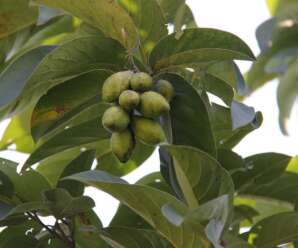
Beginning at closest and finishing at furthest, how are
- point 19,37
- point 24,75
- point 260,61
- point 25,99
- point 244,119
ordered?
point 244,119, point 24,75, point 25,99, point 19,37, point 260,61

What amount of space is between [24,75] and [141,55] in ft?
0.70

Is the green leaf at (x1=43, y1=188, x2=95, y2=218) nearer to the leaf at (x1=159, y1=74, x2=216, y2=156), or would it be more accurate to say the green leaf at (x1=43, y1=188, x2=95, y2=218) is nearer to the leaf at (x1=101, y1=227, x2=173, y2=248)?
the leaf at (x1=101, y1=227, x2=173, y2=248)

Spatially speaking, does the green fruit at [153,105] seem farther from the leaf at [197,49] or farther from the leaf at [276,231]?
the leaf at [276,231]

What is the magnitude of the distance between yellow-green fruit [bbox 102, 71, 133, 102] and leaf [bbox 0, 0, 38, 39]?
1.31ft

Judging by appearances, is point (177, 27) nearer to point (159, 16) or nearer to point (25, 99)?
point (159, 16)

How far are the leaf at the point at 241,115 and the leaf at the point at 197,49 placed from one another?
84 millimetres

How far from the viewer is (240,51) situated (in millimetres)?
1235

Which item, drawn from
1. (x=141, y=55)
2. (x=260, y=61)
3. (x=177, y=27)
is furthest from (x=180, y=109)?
(x=260, y=61)

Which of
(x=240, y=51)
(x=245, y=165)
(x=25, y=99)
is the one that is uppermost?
(x=240, y=51)

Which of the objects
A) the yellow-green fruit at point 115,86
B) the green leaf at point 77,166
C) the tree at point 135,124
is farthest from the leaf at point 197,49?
the green leaf at point 77,166

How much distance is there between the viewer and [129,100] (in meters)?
1.17

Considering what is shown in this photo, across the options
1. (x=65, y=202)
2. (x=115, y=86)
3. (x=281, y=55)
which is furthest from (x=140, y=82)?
(x=281, y=55)

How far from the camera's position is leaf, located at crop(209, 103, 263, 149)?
1.44 metres

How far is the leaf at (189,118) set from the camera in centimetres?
125
